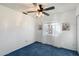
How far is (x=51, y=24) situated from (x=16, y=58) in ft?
10.6

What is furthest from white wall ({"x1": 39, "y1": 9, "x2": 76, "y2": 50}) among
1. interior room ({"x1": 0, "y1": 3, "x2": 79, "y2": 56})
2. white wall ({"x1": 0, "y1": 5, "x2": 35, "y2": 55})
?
white wall ({"x1": 0, "y1": 5, "x2": 35, "y2": 55})

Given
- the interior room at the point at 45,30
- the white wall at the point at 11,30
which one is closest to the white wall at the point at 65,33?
the interior room at the point at 45,30

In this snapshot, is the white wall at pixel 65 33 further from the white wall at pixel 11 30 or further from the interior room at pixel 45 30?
the white wall at pixel 11 30

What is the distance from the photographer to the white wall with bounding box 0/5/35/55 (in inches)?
100

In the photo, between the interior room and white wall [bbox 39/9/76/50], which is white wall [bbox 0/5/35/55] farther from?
white wall [bbox 39/9/76/50]

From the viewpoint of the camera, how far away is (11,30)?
288cm

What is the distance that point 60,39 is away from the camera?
3.66m

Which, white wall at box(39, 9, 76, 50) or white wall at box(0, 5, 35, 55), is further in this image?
white wall at box(39, 9, 76, 50)

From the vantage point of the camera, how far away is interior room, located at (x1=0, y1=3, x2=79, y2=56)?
102 inches

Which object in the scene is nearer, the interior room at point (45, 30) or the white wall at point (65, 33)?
the interior room at point (45, 30)

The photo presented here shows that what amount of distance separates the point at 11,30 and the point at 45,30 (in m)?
1.88

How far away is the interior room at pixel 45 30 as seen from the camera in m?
2.60

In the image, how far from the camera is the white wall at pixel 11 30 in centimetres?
255

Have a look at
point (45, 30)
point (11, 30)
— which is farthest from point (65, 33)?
point (11, 30)
